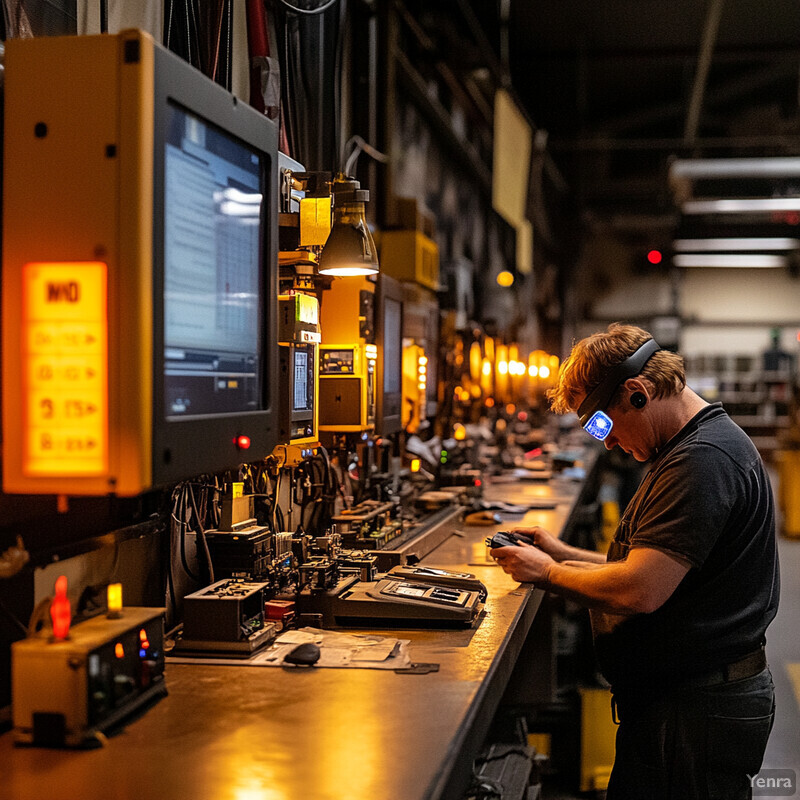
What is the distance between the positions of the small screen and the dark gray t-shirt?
1629 millimetres

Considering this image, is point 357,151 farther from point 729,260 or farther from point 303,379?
point 729,260

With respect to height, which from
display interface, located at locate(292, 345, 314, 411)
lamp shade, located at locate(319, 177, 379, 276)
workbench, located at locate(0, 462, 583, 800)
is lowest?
workbench, located at locate(0, 462, 583, 800)

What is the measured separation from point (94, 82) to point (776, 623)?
6380 mm

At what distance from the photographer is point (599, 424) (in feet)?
8.29

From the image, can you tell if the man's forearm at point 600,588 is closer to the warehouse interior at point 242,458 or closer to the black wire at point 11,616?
the warehouse interior at point 242,458

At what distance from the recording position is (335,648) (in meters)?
2.28

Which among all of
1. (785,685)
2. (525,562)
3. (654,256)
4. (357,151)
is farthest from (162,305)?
(654,256)

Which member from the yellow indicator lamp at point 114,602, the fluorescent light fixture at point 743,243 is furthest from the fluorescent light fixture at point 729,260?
the yellow indicator lamp at point 114,602

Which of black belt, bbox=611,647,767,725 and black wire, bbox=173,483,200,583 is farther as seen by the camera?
black wire, bbox=173,483,200,583

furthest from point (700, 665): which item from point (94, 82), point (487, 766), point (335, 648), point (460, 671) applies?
point (94, 82)

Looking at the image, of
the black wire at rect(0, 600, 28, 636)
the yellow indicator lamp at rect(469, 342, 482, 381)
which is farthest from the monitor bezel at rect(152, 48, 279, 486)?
the yellow indicator lamp at rect(469, 342, 482, 381)

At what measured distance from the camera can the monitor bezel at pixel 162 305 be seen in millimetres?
1610

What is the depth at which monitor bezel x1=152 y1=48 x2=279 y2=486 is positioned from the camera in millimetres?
1610

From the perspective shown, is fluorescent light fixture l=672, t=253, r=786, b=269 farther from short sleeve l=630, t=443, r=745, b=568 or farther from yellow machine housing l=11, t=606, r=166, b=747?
yellow machine housing l=11, t=606, r=166, b=747
